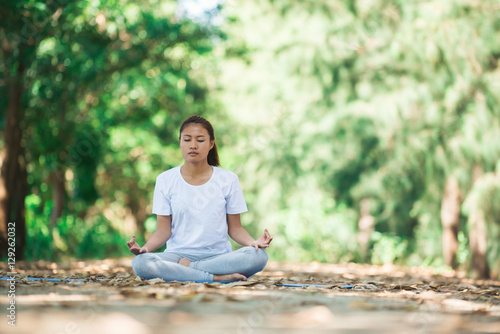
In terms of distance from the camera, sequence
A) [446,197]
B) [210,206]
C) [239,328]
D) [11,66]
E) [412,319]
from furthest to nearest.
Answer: [446,197] → [11,66] → [210,206] → [412,319] → [239,328]

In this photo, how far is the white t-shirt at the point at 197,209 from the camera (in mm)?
4348

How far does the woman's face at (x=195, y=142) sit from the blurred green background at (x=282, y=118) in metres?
4.41

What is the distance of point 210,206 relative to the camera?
436 cm

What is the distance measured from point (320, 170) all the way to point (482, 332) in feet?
39.8

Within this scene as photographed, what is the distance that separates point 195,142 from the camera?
14.2 feet

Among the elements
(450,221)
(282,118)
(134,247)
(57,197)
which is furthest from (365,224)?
(134,247)

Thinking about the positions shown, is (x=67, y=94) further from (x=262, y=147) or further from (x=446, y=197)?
(x=446, y=197)

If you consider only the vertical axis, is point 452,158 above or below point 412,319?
above

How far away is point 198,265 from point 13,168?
5.49m

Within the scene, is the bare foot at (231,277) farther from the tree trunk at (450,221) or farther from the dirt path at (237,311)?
the tree trunk at (450,221)

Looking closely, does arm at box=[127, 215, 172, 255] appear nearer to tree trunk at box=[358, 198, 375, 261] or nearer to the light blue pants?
the light blue pants

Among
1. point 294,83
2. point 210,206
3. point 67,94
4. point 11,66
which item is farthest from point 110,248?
point 210,206

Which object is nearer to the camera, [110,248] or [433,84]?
[433,84]

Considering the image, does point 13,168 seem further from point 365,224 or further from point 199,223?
point 365,224
